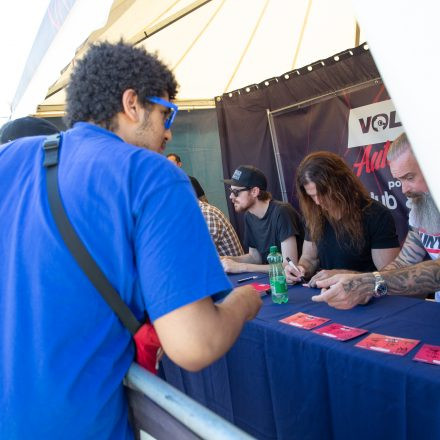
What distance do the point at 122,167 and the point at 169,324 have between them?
0.30m

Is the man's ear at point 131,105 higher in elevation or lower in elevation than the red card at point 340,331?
higher

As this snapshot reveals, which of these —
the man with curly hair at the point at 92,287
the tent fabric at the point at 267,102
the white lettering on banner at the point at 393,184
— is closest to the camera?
the man with curly hair at the point at 92,287

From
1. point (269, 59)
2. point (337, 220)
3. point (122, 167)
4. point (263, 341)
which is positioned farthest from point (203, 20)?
point (122, 167)

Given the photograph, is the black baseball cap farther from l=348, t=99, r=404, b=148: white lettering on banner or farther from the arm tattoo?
the arm tattoo

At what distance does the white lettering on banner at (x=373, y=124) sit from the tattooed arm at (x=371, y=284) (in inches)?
77.7

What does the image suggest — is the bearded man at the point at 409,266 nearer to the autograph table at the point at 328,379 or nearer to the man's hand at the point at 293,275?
the autograph table at the point at 328,379

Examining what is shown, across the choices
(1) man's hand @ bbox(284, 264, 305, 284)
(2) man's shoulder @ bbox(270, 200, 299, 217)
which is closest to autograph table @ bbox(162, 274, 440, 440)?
(1) man's hand @ bbox(284, 264, 305, 284)

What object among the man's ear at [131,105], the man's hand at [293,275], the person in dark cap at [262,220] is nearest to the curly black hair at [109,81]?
the man's ear at [131,105]

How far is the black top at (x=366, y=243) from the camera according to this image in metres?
2.44

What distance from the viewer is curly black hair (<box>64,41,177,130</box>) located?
901 millimetres

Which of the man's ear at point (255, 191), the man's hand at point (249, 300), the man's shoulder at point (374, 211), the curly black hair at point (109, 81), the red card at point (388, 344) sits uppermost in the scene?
the curly black hair at point (109, 81)

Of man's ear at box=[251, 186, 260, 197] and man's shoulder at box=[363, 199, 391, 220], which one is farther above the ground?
man's ear at box=[251, 186, 260, 197]

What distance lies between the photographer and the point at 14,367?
75 cm

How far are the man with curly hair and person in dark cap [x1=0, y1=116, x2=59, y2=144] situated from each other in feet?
4.68
